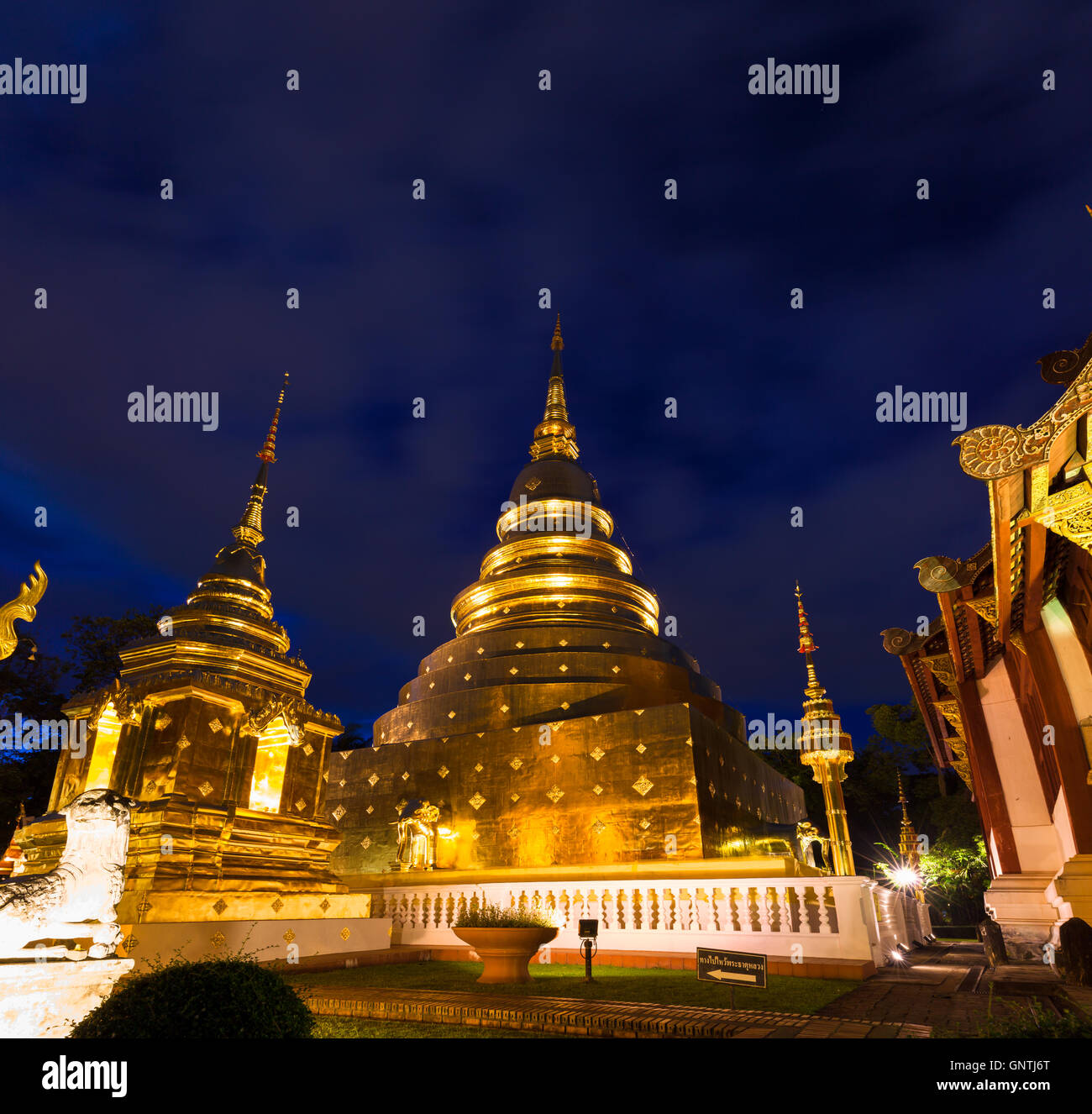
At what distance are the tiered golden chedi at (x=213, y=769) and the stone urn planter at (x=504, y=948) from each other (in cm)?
428

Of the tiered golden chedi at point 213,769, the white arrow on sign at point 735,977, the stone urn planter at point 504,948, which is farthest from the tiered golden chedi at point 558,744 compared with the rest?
the white arrow on sign at point 735,977

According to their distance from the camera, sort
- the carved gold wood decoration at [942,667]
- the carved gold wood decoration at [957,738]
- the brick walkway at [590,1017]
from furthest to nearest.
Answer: the carved gold wood decoration at [957,738], the carved gold wood decoration at [942,667], the brick walkway at [590,1017]

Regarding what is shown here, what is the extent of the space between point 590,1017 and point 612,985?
2.84m

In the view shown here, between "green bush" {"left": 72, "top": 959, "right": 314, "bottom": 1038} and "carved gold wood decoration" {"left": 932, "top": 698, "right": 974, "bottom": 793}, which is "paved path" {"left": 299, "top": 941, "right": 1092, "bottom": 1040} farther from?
"carved gold wood decoration" {"left": 932, "top": 698, "right": 974, "bottom": 793}

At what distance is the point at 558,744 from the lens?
50.8 feet

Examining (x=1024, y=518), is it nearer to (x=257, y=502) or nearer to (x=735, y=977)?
(x=735, y=977)

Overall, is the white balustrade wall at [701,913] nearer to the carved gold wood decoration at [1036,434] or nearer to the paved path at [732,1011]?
the paved path at [732,1011]

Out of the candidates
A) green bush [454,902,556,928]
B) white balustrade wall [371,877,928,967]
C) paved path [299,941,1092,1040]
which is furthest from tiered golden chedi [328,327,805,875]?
paved path [299,941,1092,1040]

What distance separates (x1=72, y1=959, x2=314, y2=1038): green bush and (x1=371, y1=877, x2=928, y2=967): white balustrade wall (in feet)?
24.3

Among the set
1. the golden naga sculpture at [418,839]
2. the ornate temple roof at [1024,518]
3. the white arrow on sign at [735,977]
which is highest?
the ornate temple roof at [1024,518]

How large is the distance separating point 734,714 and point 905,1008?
14380 mm

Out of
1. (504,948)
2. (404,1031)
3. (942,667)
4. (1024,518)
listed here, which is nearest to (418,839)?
(504,948)

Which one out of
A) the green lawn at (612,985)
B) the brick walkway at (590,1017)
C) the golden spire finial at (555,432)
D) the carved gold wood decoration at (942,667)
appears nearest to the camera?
the brick walkway at (590,1017)

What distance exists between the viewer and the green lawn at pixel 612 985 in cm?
639
